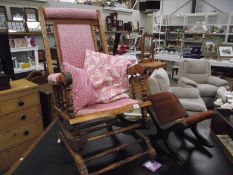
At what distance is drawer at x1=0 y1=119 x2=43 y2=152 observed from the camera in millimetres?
1865

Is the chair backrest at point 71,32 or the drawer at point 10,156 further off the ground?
the chair backrest at point 71,32

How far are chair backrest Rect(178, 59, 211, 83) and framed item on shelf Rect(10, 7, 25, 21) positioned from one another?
9.26 ft

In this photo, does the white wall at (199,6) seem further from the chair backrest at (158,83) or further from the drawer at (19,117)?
the drawer at (19,117)

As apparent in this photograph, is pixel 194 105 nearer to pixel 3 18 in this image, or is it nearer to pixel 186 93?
pixel 186 93

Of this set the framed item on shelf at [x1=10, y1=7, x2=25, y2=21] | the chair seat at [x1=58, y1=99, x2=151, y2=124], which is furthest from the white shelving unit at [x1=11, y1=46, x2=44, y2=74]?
the chair seat at [x1=58, y1=99, x2=151, y2=124]

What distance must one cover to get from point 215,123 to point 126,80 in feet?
3.74

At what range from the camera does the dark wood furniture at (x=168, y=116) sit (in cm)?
168

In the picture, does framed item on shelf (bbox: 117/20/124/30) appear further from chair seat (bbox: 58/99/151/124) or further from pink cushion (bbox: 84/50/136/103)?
chair seat (bbox: 58/99/151/124)

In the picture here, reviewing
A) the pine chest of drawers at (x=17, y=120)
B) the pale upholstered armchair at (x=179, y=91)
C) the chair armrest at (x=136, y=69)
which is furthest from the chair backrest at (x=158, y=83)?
the pine chest of drawers at (x=17, y=120)

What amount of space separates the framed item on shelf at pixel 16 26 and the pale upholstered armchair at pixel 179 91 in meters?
1.82

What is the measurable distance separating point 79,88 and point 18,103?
0.75 metres

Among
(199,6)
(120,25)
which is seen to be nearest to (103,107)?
(120,25)

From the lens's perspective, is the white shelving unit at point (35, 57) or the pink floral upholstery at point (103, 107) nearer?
the pink floral upholstery at point (103, 107)

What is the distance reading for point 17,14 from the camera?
2.81 metres
